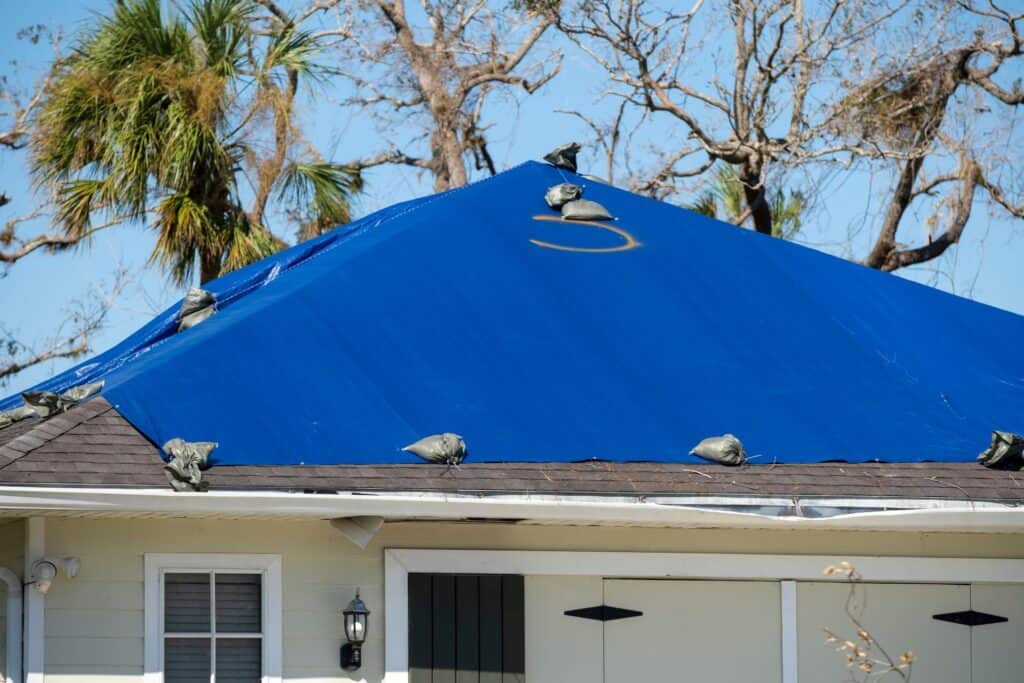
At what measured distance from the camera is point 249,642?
30.1ft

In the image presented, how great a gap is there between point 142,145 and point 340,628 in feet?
27.3

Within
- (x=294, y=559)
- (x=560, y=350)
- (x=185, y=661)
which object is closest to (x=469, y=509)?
(x=294, y=559)

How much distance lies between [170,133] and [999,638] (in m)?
9.91

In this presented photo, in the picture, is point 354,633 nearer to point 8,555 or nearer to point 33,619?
point 33,619

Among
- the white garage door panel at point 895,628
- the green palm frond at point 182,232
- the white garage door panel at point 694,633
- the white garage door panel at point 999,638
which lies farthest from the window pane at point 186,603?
the green palm frond at point 182,232

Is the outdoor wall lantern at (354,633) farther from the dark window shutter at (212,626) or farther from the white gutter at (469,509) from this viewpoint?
the white gutter at (469,509)

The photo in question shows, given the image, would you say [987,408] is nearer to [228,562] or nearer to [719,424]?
[719,424]

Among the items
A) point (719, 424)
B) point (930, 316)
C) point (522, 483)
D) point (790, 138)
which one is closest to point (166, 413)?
point (522, 483)

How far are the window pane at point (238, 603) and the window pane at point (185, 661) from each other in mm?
170

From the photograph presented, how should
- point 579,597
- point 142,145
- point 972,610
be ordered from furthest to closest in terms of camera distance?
point 142,145 < point 972,610 < point 579,597

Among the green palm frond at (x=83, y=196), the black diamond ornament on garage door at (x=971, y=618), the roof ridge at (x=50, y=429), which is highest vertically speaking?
the green palm frond at (x=83, y=196)

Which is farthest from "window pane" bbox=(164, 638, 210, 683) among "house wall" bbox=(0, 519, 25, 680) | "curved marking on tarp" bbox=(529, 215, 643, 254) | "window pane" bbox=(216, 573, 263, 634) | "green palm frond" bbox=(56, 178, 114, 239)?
"green palm frond" bbox=(56, 178, 114, 239)

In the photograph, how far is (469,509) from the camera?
890 cm

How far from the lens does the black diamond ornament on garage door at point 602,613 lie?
9797 millimetres
